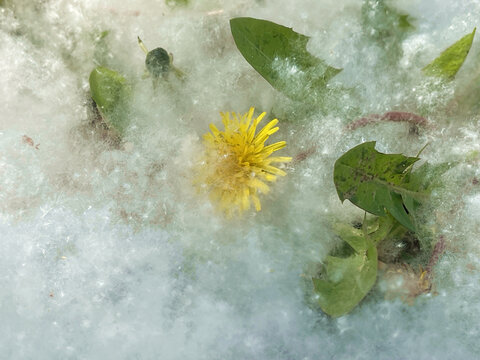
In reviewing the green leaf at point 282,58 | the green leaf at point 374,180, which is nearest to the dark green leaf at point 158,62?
the green leaf at point 282,58

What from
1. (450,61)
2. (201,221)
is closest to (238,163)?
(201,221)

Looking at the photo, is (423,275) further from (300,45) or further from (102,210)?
(102,210)

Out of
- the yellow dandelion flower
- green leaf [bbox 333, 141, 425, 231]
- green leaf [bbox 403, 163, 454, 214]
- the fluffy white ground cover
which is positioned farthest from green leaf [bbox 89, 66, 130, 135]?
green leaf [bbox 403, 163, 454, 214]

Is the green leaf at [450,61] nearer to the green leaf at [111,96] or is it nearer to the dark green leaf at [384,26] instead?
the dark green leaf at [384,26]

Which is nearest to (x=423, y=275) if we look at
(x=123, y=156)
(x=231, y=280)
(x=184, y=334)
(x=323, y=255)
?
(x=323, y=255)

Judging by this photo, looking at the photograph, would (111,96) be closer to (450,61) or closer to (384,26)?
(384,26)

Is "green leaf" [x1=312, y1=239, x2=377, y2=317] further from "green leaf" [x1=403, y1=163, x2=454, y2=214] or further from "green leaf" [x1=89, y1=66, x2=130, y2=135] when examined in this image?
"green leaf" [x1=89, y1=66, x2=130, y2=135]
